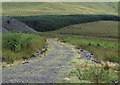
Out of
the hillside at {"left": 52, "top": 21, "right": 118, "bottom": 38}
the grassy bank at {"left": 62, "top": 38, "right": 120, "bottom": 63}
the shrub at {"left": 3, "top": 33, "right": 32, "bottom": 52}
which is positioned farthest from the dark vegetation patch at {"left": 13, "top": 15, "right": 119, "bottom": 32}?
the shrub at {"left": 3, "top": 33, "right": 32, "bottom": 52}

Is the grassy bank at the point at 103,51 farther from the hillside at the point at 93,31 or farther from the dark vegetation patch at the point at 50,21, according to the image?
the dark vegetation patch at the point at 50,21

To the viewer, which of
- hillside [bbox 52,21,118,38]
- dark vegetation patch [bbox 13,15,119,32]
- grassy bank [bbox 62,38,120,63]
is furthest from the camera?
dark vegetation patch [bbox 13,15,119,32]

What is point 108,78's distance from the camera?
24.2 ft

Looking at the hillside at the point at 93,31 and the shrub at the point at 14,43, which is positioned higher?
the shrub at the point at 14,43

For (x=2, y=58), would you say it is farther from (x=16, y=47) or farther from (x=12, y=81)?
(x=12, y=81)

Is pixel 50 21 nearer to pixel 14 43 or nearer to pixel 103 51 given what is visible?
pixel 103 51

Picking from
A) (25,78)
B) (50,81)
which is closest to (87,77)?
(50,81)

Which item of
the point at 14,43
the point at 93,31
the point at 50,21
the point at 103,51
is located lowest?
the point at 50,21

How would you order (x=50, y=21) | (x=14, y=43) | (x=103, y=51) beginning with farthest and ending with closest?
1. (x=50, y=21)
2. (x=103, y=51)
3. (x=14, y=43)

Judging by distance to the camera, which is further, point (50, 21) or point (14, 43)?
point (50, 21)

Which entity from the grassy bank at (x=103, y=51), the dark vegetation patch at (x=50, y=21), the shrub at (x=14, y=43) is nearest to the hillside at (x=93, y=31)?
the dark vegetation patch at (x=50, y=21)

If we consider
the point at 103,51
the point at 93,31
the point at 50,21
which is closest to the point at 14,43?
the point at 103,51

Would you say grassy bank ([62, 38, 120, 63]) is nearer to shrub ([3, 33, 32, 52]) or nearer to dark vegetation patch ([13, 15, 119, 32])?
shrub ([3, 33, 32, 52])

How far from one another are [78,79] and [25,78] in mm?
2323
